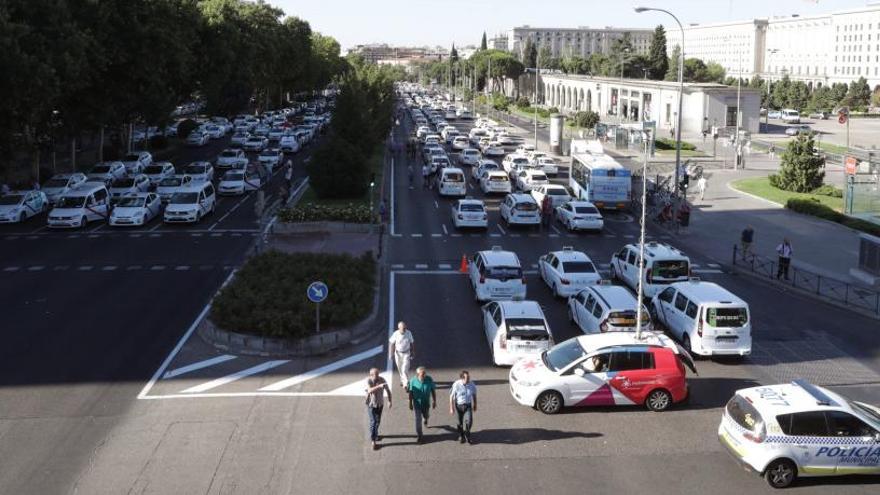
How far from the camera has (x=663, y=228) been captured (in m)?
39.4

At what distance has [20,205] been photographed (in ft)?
128

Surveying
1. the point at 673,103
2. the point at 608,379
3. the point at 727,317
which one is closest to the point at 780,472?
the point at 608,379

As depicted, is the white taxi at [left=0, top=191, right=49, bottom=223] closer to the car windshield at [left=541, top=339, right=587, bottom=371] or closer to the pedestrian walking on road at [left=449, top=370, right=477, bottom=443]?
the car windshield at [left=541, top=339, right=587, bottom=371]

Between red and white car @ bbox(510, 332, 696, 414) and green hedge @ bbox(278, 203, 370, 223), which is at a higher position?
green hedge @ bbox(278, 203, 370, 223)

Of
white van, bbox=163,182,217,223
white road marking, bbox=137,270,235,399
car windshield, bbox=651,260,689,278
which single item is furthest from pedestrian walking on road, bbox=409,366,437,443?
white van, bbox=163,182,217,223

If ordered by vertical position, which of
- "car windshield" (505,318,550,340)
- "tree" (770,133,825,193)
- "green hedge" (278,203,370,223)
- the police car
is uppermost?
"tree" (770,133,825,193)

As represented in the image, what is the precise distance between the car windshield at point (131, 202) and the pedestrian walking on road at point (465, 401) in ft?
90.7

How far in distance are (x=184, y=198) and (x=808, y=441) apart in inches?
1252

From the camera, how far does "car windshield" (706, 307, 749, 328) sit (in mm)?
20297

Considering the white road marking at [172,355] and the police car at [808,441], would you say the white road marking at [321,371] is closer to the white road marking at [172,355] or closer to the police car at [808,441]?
the white road marking at [172,355]

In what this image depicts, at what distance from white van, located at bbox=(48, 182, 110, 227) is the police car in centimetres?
3179

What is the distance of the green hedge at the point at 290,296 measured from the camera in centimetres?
2091

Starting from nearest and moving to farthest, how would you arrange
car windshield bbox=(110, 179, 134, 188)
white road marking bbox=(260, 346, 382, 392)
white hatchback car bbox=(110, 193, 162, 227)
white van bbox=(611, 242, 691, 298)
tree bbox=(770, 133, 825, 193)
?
white road marking bbox=(260, 346, 382, 392), white van bbox=(611, 242, 691, 298), white hatchback car bbox=(110, 193, 162, 227), car windshield bbox=(110, 179, 134, 188), tree bbox=(770, 133, 825, 193)

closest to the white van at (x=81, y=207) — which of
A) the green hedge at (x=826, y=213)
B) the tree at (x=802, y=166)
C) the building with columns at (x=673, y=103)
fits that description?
the green hedge at (x=826, y=213)
